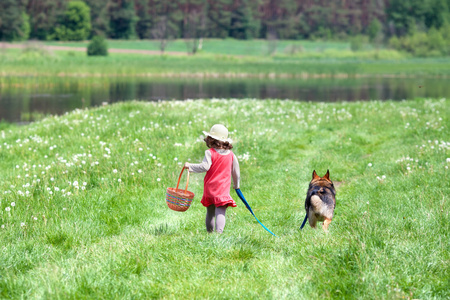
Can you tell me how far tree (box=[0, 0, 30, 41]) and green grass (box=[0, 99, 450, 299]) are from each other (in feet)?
327

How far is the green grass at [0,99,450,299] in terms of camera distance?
431cm

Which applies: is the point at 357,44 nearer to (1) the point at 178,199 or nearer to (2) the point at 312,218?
(2) the point at 312,218

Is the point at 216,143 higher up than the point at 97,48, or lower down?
higher up

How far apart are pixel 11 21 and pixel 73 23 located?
1748 centimetres

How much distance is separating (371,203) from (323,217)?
1.78 metres

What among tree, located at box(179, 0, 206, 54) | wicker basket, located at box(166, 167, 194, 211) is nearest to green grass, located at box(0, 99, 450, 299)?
wicker basket, located at box(166, 167, 194, 211)

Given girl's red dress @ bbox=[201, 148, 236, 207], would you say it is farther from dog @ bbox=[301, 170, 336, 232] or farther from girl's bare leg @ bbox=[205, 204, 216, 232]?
dog @ bbox=[301, 170, 336, 232]

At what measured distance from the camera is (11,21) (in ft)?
333

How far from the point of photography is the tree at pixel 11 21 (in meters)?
101

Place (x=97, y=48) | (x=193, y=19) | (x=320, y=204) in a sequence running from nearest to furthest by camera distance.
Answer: (x=320, y=204), (x=97, y=48), (x=193, y=19)

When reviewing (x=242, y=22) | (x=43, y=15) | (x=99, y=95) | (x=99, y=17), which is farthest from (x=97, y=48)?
(x=242, y=22)

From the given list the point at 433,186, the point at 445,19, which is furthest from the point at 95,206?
the point at 445,19

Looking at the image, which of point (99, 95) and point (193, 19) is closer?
point (99, 95)

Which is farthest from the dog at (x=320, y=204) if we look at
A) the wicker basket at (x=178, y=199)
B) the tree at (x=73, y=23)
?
the tree at (x=73, y=23)
